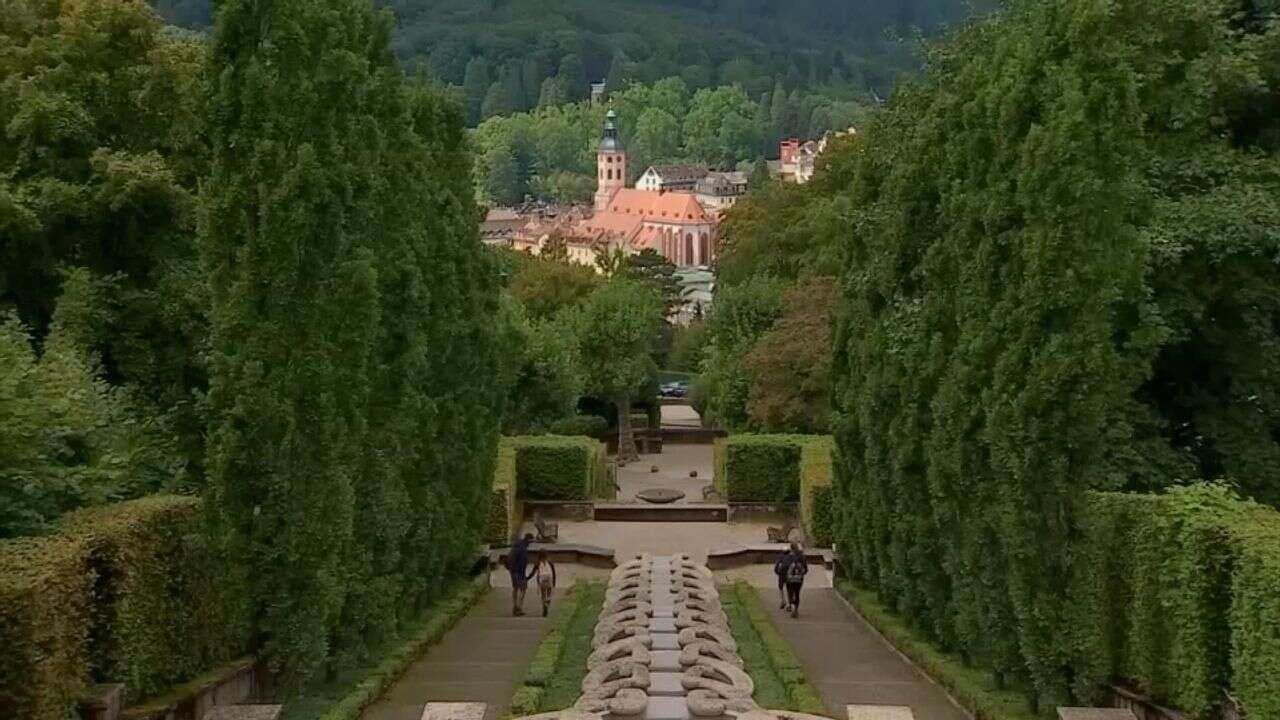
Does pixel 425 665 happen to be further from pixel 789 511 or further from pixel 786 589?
pixel 789 511

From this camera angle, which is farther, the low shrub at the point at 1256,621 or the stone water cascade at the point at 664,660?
the stone water cascade at the point at 664,660

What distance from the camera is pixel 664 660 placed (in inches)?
558

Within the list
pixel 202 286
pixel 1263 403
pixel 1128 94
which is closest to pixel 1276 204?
pixel 1263 403

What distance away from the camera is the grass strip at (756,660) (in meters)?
13.9

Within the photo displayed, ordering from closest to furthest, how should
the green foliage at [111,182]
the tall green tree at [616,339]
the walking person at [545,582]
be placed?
the green foliage at [111,182] → the walking person at [545,582] → the tall green tree at [616,339]

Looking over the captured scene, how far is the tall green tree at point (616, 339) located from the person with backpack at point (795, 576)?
78.7 ft

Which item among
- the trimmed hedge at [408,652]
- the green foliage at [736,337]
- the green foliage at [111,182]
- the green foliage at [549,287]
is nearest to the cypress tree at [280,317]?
the trimmed hedge at [408,652]

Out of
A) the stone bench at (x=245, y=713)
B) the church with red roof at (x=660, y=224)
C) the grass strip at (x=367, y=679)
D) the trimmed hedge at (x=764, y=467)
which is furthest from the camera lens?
the church with red roof at (x=660, y=224)

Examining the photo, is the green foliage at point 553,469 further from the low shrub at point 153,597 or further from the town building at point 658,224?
the town building at point 658,224

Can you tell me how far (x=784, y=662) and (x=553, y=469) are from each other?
1924cm

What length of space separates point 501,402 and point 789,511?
43.7 ft

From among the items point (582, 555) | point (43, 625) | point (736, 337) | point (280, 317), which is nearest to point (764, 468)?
point (582, 555)

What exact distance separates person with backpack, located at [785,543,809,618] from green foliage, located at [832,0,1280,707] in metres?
0.90

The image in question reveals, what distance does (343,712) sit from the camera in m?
13.3
